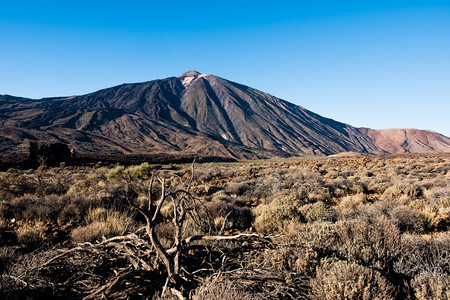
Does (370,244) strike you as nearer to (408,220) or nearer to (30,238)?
(408,220)

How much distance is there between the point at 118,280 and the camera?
6.70ft

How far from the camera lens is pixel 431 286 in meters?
2.20

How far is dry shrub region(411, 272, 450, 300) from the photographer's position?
6.93 feet

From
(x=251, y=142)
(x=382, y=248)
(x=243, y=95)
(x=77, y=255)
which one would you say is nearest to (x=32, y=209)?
(x=77, y=255)

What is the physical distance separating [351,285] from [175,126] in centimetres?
12535

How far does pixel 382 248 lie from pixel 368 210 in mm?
2861

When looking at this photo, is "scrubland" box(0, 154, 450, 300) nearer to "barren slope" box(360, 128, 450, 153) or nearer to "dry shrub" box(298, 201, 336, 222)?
"dry shrub" box(298, 201, 336, 222)

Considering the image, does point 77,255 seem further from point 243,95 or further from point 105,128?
point 243,95

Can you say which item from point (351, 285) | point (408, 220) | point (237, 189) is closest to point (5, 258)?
point (351, 285)

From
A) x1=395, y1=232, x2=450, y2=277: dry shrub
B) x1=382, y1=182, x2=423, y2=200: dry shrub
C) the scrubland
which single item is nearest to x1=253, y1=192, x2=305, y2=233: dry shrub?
the scrubland

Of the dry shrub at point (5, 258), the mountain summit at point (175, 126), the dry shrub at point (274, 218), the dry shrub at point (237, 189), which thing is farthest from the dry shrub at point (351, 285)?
the mountain summit at point (175, 126)

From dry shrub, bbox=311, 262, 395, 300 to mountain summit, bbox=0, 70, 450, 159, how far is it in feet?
209

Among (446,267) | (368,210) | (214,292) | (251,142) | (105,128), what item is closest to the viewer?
(214,292)

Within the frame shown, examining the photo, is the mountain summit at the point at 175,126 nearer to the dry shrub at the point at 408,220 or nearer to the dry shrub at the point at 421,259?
the dry shrub at the point at 408,220
